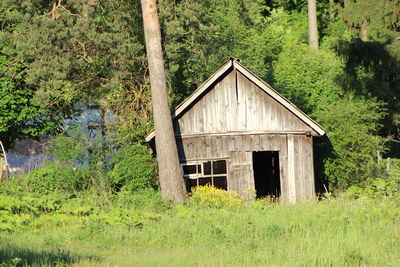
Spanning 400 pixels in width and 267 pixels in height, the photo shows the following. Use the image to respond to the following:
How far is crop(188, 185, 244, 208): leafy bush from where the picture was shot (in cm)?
2306

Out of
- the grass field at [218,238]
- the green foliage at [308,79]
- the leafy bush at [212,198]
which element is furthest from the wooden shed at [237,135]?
the green foliage at [308,79]

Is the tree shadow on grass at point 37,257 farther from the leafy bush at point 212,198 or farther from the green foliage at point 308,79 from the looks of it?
the green foliage at point 308,79

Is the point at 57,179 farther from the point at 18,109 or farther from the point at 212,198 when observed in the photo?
the point at 212,198

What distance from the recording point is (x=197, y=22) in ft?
95.9

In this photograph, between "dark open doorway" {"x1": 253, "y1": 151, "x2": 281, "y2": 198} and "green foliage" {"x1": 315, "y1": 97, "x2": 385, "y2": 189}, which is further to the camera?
"dark open doorway" {"x1": 253, "y1": 151, "x2": 281, "y2": 198}

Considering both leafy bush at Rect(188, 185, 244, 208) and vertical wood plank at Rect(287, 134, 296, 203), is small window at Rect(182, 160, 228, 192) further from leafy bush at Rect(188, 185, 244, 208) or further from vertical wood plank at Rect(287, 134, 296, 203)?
Answer: vertical wood plank at Rect(287, 134, 296, 203)

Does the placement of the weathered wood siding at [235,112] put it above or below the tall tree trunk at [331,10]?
below

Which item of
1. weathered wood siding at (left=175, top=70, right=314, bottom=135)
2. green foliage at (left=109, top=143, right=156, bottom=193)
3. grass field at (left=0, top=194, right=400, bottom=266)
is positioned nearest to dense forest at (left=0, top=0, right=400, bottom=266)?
green foliage at (left=109, top=143, right=156, bottom=193)

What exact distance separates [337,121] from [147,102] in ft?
25.5

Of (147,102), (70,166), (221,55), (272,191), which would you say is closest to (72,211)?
(70,166)

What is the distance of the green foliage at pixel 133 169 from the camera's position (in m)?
26.0

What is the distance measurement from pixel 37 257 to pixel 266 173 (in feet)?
69.8

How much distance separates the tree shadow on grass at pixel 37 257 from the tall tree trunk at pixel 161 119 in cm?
999

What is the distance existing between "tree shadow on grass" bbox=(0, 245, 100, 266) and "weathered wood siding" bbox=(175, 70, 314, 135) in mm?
12823
